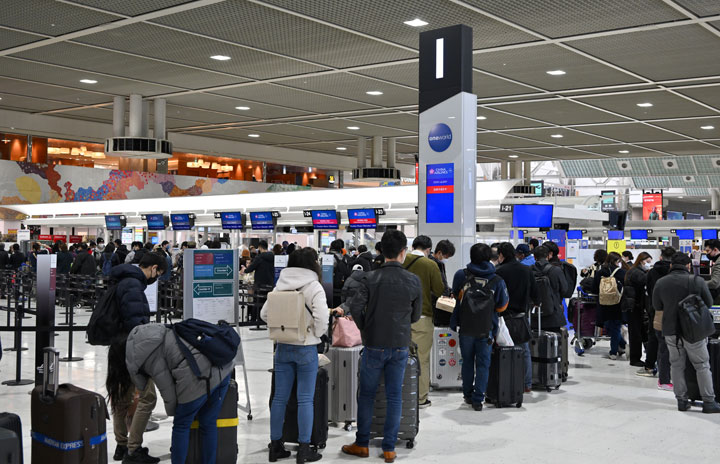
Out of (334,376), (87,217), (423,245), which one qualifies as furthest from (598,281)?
(87,217)

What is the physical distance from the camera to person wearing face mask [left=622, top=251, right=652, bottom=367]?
9961 millimetres

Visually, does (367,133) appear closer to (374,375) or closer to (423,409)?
(423,409)

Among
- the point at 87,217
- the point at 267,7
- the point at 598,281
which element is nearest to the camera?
the point at 267,7

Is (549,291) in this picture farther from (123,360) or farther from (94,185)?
(94,185)

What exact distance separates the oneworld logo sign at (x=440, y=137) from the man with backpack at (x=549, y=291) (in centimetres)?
172

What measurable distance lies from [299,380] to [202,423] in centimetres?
89

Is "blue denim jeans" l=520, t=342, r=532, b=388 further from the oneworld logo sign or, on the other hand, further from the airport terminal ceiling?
the airport terminal ceiling

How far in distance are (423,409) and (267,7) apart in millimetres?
4470

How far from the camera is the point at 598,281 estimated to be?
11.2 m

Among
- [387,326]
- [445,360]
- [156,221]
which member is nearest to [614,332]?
[445,360]

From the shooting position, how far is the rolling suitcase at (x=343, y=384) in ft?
21.5

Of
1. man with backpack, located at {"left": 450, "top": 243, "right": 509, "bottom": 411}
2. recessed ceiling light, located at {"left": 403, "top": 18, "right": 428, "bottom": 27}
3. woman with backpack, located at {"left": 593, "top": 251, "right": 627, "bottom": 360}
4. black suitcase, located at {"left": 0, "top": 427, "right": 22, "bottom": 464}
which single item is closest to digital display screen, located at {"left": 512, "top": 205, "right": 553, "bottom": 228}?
woman with backpack, located at {"left": 593, "top": 251, "right": 627, "bottom": 360}

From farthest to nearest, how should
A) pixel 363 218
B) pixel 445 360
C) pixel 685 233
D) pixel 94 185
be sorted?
1. pixel 685 233
2. pixel 94 185
3. pixel 363 218
4. pixel 445 360

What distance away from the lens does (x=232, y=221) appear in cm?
2155
